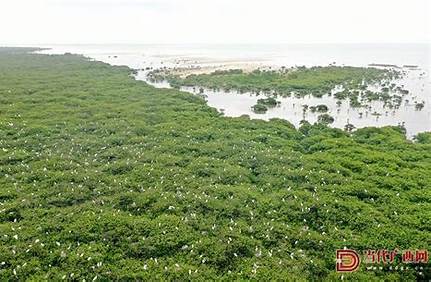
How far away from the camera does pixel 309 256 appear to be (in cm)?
→ 1386

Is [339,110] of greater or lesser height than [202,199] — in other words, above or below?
above

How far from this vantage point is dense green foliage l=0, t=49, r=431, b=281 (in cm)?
1327

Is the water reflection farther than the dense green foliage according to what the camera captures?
Yes

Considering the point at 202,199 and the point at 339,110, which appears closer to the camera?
the point at 202,199

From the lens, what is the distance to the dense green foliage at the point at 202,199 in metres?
13.3

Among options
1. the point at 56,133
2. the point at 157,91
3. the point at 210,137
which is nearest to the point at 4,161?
the point at 56,133

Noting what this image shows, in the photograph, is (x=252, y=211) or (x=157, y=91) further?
(x=157, y=91)

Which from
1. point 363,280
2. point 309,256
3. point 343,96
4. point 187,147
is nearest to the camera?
point 363,280

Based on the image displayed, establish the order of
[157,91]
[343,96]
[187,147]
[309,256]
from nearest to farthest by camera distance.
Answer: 1. [309,256]
2. [187,147]
3. [157,91]
4. [343,96]

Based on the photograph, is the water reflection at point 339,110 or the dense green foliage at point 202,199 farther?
the water reflection at point 339,110

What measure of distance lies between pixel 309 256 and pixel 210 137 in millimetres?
15142

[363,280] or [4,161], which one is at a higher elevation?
[4,161]

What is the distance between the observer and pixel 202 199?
1739 cm

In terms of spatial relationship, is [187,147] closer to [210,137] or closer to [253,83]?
[210,137]
